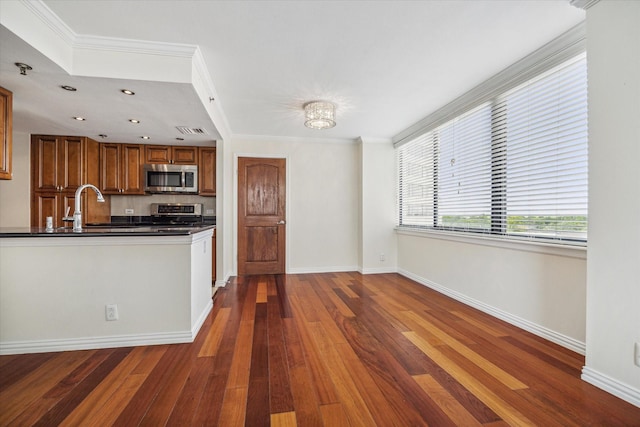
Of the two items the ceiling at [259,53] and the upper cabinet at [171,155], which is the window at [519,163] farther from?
the upper cabinet at [171,155]

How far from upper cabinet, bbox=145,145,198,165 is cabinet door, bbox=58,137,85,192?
2.76ft

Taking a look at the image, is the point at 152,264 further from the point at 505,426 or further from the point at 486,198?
the point at 486,198

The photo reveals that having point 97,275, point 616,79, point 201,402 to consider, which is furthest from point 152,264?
point 616,79

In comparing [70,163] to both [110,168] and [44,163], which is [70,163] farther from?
[110,168]

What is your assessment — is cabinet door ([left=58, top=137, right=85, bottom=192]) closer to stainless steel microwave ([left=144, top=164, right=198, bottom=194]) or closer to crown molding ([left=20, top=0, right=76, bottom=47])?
stainless steel microwave ([left=144, top=164, right=198, bottom=194])

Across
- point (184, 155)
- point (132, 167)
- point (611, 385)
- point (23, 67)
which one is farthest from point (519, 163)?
point (132, 167)

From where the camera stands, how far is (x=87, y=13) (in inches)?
75.3

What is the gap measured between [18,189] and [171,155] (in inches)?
78.0

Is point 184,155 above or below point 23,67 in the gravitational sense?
below

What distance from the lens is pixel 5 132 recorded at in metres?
2.45

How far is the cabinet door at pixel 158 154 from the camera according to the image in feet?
14.9

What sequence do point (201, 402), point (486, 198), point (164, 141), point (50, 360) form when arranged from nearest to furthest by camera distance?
point (201, 402) < point (50, 360) < point (486, 198) < point (164, 141)

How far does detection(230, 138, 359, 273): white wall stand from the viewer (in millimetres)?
4922

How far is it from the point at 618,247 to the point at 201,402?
8.37 feet
